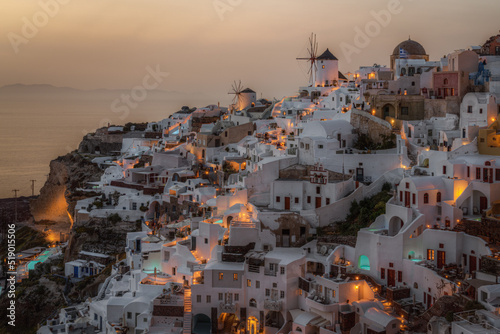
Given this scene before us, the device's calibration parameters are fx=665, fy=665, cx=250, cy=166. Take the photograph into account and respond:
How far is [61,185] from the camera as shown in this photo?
48.4 m

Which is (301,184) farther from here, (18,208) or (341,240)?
(18,208)

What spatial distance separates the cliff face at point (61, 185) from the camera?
155 feet

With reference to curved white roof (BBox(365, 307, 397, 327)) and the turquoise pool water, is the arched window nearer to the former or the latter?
curved white roof (BBox(365, 307, 397, 327))

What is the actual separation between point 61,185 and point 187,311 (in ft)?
90.6

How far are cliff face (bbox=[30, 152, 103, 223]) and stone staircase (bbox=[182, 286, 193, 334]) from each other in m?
23.6

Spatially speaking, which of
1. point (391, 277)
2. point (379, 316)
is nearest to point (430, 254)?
point (391, 277)

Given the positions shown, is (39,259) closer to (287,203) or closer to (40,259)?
(40,259)

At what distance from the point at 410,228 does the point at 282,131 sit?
587 inches

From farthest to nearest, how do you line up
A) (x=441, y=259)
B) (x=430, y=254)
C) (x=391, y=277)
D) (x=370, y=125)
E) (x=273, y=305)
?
(x=370, y=125) → (x=273, y=305) → (x=391, y=277) → (x=430, y=254) → (x=441, y=259)

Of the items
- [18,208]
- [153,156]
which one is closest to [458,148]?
[153,156]

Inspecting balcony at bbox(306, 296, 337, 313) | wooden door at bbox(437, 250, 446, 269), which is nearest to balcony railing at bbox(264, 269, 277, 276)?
balcony at bbox(306, 296, 337, 313)

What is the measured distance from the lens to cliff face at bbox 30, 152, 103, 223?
4719 cm

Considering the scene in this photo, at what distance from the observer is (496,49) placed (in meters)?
31.3

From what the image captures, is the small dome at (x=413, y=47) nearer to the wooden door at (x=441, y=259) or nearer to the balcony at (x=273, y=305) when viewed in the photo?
the wooden door at (x=441, y=259)
